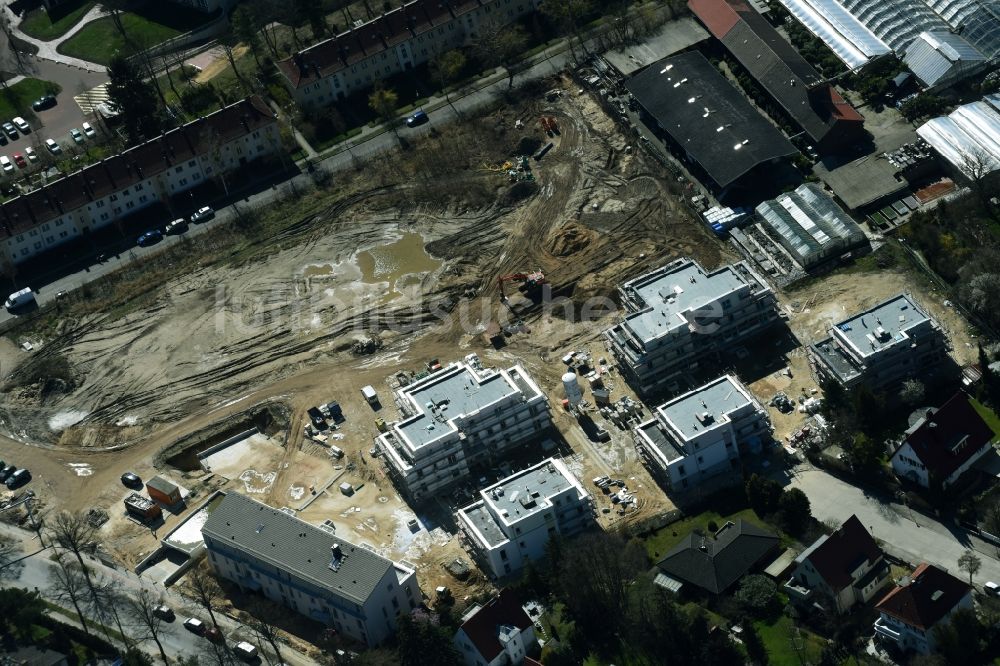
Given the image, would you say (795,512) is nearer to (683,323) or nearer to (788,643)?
(788,643)

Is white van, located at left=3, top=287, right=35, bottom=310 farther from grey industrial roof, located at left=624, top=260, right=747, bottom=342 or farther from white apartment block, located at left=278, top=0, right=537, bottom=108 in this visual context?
grey industrial roof, located at left=624, top=260, right=747, bottom=342

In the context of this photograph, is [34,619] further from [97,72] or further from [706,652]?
[97,72]

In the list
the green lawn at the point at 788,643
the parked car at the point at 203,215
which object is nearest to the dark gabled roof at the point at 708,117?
the parked car at the point at 203,215

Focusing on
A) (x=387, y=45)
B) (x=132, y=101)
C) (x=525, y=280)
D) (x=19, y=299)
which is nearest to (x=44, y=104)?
(x=132, y=101)

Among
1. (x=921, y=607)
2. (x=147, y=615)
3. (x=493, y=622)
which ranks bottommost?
(x=921, y=607)

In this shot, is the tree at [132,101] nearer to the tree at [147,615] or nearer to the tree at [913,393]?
the tree at [147,615]

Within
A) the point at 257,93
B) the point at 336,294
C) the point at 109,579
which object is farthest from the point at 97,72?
the point at 109,579
